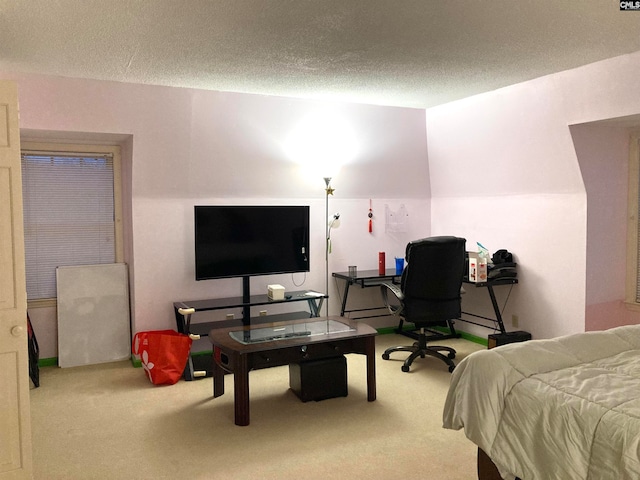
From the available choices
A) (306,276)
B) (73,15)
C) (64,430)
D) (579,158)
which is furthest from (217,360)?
(579,158)

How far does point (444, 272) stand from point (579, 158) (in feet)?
4.58

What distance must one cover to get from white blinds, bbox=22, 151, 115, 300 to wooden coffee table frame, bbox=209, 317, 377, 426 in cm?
187

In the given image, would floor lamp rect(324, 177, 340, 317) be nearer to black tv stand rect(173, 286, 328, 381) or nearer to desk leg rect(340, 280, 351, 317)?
desk leg rect(340, 280, 351, 317)

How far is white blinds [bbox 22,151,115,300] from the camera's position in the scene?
4.84 metres

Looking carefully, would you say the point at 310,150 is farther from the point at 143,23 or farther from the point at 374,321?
the point at 143,23

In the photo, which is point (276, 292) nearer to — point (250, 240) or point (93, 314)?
point (250, 240)

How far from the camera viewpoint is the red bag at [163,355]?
14.2ft

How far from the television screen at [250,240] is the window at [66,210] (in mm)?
1000

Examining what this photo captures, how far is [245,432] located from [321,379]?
2.34ft

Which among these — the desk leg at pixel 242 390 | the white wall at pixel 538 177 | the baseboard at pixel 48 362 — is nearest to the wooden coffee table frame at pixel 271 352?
the desk leg at pixel 242 390

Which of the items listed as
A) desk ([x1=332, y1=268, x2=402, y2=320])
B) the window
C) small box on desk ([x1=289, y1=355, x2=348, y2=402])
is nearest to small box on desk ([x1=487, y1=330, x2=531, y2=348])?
desk ([x1=332, y1=268, x2=402, y2=320])

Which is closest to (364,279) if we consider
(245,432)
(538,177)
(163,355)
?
(538,177)

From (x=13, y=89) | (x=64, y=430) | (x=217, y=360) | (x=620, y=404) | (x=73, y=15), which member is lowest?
(x=64, y=430)

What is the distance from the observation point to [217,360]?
3.82 meters
